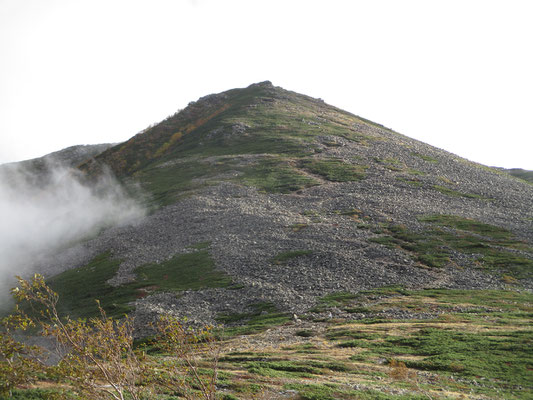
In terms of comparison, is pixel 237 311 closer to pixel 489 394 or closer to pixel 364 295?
pixel 364 295

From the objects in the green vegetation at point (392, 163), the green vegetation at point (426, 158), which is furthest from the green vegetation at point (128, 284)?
the green vegetation at point (426, 158)

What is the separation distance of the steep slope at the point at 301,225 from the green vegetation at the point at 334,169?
0.41 m

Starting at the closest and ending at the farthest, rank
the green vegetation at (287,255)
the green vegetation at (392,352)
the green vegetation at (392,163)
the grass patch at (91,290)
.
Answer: the green vegetation at (392,352), the grass patch at (91,290), the green vegetation at (287,255), the green vegetation at (392,163)

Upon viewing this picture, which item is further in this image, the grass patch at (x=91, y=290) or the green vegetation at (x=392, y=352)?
the grass patch at (x=91, y=290)

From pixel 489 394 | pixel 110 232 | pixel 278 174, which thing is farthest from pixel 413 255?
pixel 110 232

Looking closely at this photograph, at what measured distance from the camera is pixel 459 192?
75.8 m

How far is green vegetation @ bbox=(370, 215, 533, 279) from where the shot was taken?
4662 cm

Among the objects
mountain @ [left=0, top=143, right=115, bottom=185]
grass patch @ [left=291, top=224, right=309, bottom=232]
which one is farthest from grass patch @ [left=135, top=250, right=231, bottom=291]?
mountain @ [left=0, top=143, right=115, bottom=185]

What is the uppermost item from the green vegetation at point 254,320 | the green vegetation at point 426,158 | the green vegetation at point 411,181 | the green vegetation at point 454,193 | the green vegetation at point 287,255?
the green vegetation at point 426,158

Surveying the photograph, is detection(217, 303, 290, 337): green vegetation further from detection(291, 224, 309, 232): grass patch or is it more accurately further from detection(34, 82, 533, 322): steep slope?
detection(291, 224, 309, 232): grass patch

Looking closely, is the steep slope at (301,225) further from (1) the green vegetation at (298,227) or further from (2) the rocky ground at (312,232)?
(1) the green vegetation at (298,227)

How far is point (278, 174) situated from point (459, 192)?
3395cm

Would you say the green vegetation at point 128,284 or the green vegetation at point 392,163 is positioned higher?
the green vegetation at point 392,163

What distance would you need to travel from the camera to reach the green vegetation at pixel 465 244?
153ft
